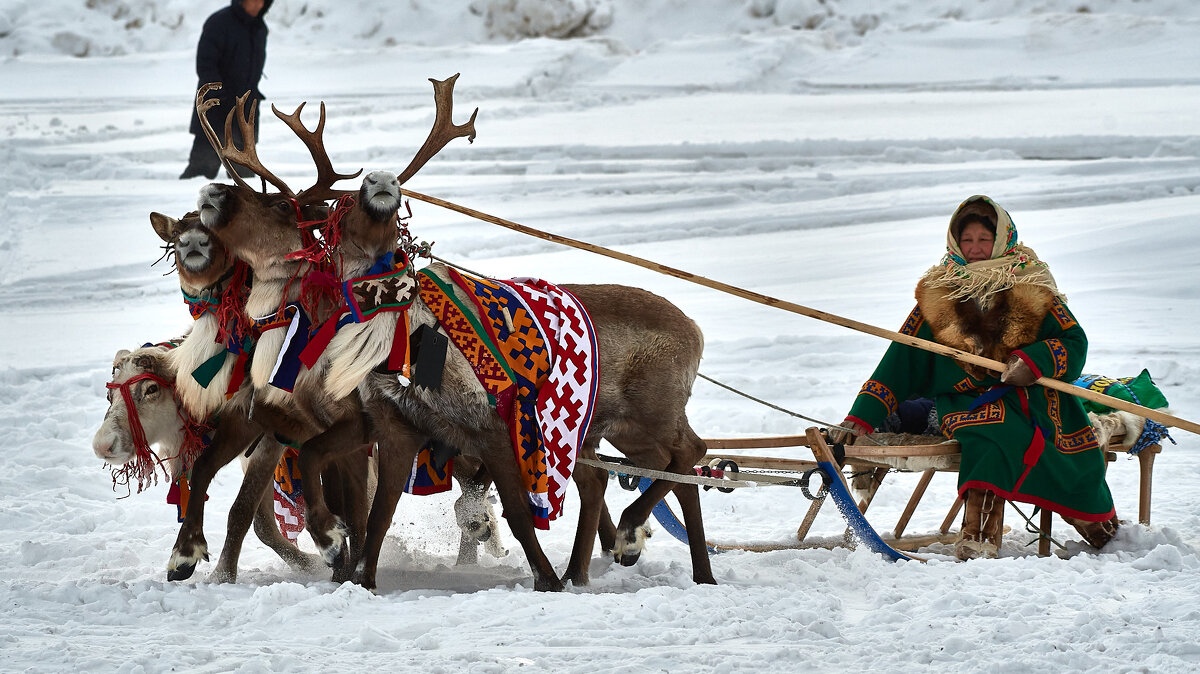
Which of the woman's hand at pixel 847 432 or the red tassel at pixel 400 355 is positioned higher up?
the red tassel at pixel 400 355

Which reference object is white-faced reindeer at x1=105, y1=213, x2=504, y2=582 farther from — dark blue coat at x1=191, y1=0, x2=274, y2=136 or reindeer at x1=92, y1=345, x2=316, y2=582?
dark blue coat at x1=191, y1=0, x2=274, y2=136

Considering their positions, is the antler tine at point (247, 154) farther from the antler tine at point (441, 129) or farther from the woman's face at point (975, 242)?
the woman's face at point (975, 242)

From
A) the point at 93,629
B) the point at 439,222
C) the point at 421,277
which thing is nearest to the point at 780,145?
the point at 439,222

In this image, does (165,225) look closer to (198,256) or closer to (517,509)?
(198,256)

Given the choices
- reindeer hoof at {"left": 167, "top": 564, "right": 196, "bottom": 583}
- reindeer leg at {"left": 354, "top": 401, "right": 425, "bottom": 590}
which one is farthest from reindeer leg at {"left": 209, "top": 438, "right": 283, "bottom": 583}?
reindeer leg at {"left": 354, "top": 401, "right": 425, "bottom": 590}

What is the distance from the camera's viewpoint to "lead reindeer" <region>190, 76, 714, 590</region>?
4527 mm

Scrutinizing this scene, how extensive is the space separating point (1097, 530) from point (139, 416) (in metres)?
4.04

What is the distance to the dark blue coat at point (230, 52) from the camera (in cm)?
1256

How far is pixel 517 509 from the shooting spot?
15.5 feet

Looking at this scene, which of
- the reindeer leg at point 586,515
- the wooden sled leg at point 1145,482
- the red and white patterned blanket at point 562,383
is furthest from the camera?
the wooden sled leg at point 1145,482

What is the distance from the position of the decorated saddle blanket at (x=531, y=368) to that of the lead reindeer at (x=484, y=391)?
6 centimetres

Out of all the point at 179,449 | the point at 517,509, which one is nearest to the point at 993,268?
the point at 517,509

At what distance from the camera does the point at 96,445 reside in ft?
16.2

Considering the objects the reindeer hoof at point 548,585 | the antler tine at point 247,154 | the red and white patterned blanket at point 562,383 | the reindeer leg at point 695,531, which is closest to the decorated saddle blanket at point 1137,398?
the reindeer leg at point 695,531
